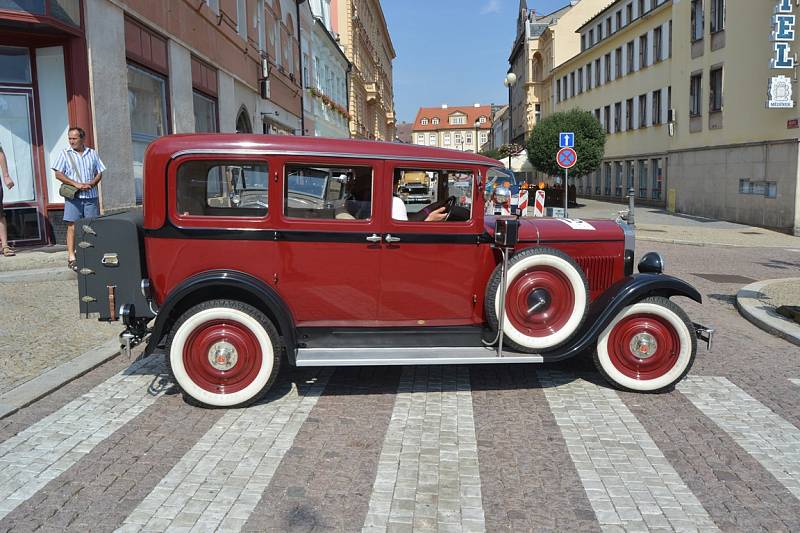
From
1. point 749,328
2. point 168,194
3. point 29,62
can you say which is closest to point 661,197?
point 749,328

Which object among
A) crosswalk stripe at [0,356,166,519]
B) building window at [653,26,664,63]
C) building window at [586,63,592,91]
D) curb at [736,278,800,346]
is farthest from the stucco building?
building window at [586,63,592,91]

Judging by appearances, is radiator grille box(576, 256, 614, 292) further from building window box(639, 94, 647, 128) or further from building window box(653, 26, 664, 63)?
building window box(639, 94, 647, 128)

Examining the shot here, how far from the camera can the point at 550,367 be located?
584 centimetres

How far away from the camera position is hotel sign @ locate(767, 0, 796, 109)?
62.5 ft

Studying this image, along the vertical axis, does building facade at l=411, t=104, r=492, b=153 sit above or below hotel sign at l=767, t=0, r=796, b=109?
above

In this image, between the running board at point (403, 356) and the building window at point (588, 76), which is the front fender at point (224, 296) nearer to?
the running board at point (403, 356)

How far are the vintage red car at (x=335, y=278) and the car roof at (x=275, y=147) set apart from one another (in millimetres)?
11

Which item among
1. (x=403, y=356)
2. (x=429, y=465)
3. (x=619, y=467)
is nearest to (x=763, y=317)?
(x=619, y=467)

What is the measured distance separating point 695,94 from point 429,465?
91.6 ft

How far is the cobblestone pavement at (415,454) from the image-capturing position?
3.25 m

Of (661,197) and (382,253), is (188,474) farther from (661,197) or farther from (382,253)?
(661,197)

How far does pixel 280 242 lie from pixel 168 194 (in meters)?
0.89

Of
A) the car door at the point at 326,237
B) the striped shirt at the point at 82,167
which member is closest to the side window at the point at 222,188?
the car door at the point at 326,237

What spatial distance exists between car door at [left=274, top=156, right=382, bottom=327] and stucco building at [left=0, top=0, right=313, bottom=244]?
278 inches
